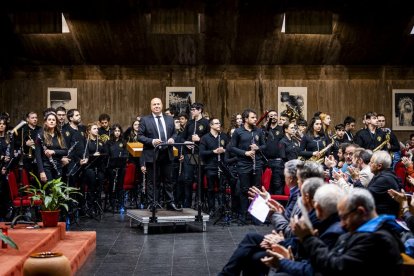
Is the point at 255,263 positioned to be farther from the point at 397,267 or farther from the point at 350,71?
the point at 350,71

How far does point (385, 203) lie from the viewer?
625cm

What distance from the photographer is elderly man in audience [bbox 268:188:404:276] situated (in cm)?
364

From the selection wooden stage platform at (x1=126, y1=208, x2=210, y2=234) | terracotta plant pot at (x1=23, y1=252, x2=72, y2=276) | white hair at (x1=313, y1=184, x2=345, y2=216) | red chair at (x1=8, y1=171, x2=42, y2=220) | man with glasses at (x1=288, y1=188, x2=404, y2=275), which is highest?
white hair at (x1=313, y1=184, x2=345, y2=216)

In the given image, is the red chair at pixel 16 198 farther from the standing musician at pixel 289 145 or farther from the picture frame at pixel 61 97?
the picture frame at pixel 61 97

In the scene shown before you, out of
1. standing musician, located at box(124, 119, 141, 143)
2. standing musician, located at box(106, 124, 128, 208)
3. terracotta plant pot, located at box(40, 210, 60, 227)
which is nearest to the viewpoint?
terracotta plant pot, located at box(40, 210, 60, 227)

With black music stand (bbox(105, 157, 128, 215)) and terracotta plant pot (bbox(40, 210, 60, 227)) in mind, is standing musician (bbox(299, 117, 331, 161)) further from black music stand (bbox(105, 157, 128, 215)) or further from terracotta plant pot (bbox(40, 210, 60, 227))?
terracotta plant pot (bbox(40, 210, 60, 227))

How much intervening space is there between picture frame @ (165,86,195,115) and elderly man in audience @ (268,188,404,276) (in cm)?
1218

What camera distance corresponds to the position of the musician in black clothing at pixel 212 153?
10828 mm

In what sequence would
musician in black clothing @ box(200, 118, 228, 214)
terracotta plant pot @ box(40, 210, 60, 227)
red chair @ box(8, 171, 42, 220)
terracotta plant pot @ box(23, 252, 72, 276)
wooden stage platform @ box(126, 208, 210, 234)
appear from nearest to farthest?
terracotta plant pot @ box(23, 252, 72, 276) → terracotta plant pot @ box(40, 210, 60, 227) → red chair @ box(8, 171, 42, 220) → wooden stage platform @ box(126, 208, 210, 234) → musician in black clothing @ box(200, 118, 228, 214)

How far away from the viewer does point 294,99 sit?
16.1 m

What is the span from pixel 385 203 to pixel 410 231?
1.50ft

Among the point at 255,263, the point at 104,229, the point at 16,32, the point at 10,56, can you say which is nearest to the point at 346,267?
the point at 255,263

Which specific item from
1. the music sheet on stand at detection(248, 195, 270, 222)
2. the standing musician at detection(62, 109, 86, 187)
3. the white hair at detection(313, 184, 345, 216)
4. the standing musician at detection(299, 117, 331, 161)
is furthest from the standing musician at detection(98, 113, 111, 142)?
the white hair at detection(313, 184, 345, 216)

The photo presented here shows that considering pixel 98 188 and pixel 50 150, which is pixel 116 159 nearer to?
pixel 98 188
